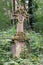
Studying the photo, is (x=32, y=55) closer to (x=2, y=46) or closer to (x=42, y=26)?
(x=2, y=46)

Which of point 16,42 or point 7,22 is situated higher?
point 16,42

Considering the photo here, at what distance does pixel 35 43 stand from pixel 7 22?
8.35 m

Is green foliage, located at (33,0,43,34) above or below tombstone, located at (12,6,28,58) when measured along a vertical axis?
below

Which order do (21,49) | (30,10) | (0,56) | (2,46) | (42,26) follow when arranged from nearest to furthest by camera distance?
1. (0,56)
2. (21,49)
3. (2,46)
4. (42,26)
5. (30,10)

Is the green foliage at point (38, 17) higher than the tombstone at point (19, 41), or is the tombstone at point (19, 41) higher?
the tombstone at point (19, 41)

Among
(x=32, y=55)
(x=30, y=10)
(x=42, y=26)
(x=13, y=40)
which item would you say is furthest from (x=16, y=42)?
(x=30, y=10)

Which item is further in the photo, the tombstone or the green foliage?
the green foliage

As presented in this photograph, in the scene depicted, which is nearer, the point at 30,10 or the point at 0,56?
the point at 0,56

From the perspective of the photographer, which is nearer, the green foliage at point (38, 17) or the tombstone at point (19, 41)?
the tombstone at point (19, 41)

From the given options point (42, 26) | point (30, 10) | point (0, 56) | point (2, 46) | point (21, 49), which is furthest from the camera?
point (30, 10)

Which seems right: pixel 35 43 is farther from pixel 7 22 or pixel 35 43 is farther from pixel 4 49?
pixel 7 22

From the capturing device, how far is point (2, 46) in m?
8.53

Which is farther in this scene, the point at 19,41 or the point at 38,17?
the point at 38,17

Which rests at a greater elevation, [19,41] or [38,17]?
[19,41]
